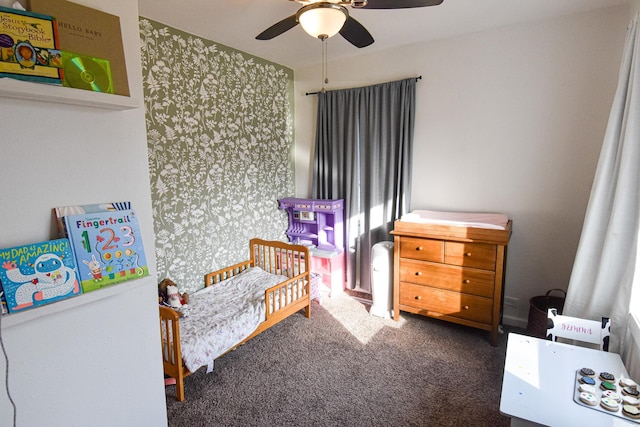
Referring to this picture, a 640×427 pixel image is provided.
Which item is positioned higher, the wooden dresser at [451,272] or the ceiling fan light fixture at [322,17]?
the ceiling fan light fixture at [322,17]

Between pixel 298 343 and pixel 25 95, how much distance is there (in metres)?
2.32

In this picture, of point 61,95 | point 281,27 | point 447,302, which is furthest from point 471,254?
point 61,95

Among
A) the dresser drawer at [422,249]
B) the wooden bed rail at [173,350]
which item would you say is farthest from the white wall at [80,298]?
the dresser drawer at [422,249]

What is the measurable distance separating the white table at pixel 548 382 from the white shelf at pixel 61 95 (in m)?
1.60

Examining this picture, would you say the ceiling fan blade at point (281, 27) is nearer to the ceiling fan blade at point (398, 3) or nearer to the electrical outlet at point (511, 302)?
the ceiling fan blade at point (398, 3)

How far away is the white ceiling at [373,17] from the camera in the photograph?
225 centimetres

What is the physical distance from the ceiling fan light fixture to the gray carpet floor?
2116 mm

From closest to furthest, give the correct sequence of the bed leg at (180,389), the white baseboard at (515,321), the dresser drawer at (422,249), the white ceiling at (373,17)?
the bed leg at (180,389)
the white ceiling at (373,17)
the dresser drawer at (422,249)
the white baseboard at (515,321)

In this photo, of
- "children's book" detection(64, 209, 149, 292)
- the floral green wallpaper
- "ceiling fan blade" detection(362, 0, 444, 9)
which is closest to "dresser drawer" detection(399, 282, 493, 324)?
the floral green wallpaper

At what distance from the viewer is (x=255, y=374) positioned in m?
2.27

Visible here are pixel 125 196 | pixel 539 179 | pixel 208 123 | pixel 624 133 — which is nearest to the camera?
pixel 125 196

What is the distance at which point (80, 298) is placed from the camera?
888 millimetres

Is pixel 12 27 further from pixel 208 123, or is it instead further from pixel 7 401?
pixel 208 123

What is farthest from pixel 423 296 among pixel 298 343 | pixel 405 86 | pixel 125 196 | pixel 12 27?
pixel 12 27
